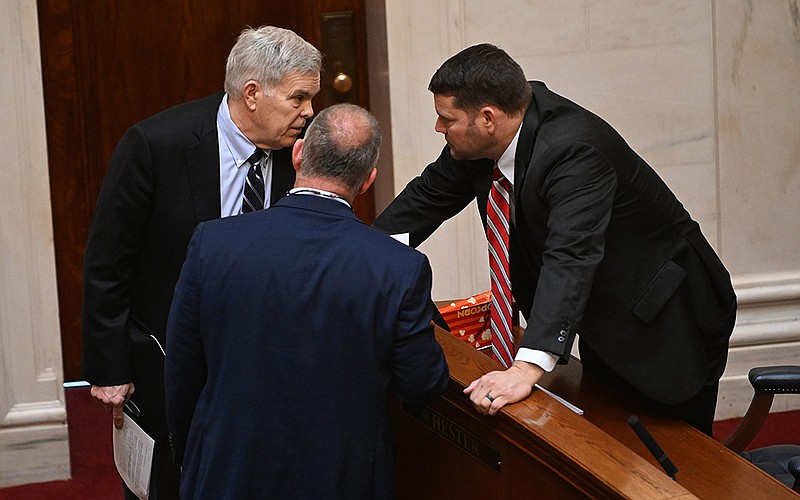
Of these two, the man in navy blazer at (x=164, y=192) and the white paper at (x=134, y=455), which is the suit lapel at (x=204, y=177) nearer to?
the man in navy blazer at (x=164, y=192)

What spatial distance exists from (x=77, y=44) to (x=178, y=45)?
402 mm

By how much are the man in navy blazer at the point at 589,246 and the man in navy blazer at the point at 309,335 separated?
0.29 m

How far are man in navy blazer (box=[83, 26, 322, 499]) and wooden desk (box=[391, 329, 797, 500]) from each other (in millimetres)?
653

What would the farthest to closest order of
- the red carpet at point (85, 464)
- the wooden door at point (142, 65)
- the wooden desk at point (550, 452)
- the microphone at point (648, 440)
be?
the wooden door at point (142, 65) → the red carpet at point (85, 464) → the microphone at point (648, 440) → the wooden desk at point (550, 452)

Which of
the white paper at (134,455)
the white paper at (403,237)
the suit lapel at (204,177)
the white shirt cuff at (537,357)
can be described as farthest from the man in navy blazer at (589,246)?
the white paper at (134,455)

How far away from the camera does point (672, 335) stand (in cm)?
282

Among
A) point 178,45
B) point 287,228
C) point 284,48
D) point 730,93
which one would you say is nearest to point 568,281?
point 287,228

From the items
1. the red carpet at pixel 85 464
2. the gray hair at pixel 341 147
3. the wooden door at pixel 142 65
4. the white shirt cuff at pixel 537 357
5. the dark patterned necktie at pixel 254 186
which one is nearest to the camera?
the gray hair at pixel 341 147

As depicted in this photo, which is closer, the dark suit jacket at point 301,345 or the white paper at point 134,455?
the dark suit jacket at point 301,345

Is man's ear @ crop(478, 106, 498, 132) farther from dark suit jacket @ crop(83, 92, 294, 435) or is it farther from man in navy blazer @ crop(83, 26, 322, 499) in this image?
dark suit jacket @ crop(83, 92, 294, 435)

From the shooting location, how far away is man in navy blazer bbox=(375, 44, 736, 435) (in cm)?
252

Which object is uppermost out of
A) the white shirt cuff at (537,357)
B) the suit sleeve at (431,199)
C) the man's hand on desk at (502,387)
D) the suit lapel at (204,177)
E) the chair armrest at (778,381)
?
the suit lapel at (204,177)

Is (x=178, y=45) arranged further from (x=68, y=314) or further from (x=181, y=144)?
(x=181, y=144)

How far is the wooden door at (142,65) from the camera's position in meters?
4.67
